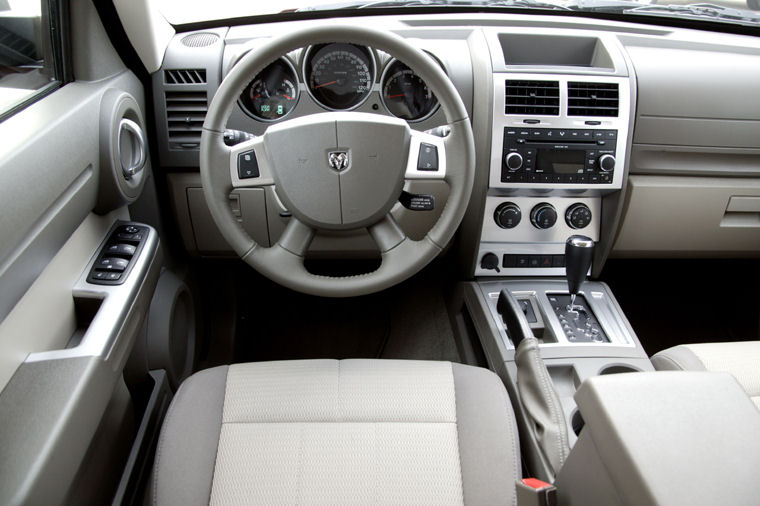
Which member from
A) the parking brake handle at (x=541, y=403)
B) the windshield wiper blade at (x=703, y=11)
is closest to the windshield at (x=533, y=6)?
the windshield wiper blade at (x=703, y=11)

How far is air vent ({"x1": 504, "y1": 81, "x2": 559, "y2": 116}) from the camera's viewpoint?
4.68 feet

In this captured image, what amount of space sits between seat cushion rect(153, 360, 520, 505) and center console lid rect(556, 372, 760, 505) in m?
0.24

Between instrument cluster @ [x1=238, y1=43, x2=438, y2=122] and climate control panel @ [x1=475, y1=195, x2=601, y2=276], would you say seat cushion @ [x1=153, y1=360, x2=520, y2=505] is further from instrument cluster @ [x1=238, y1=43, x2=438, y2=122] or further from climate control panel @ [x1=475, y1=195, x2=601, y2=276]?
instrument cluster @ [x1=238, y1=43, x2=438, y2=122]

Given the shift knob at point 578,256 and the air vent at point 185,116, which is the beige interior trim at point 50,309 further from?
the shift knob at point 578,256

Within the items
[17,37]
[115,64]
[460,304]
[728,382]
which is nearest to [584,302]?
[460,304]

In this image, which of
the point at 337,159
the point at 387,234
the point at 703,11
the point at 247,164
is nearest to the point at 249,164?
the point at 247,164

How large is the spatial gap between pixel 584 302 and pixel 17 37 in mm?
1567

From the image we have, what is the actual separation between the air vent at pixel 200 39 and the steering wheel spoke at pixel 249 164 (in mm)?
550

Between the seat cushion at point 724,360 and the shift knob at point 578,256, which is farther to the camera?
the shift knob at point 578,256

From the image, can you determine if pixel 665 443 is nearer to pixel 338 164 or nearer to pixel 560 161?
pixel 338 164

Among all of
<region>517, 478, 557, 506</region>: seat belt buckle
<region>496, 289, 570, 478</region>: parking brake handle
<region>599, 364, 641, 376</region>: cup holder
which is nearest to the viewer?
<region>517, 478, 557, 506</region>: seat belt buckle

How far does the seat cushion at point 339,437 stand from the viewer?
0.89 metres

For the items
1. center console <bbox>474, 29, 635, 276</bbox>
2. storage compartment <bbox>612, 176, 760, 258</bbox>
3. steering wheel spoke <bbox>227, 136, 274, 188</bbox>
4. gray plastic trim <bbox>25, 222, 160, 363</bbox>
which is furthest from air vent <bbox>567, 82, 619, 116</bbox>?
gray plastic trim <bbox>25, 222, 160, 363</bbox>

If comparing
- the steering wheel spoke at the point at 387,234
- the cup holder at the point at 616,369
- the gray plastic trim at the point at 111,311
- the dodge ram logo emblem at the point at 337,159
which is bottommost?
the cup holder at the point at 616,369
